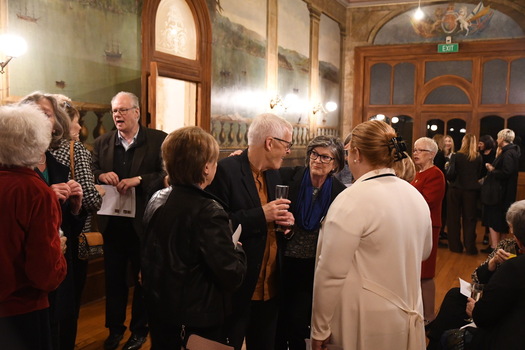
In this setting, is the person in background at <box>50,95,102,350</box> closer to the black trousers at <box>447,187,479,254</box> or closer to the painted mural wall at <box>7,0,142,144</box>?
the painted mural wall at <box>7,0,142,144</box>

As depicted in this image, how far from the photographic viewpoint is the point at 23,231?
1.98 metres

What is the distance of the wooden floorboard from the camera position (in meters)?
3.97

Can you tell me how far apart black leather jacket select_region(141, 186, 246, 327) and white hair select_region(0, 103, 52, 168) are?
1.90ft

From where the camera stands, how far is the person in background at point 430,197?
4293 mm

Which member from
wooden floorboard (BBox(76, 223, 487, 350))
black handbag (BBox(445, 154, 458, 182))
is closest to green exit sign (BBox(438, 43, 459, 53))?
wooden floorboard (BBox(76, 223, 487, 350))

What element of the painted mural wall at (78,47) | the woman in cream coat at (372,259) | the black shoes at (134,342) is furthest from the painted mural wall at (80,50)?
the woman in cream coat at (372,259)

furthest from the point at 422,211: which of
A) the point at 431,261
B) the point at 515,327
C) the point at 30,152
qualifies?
the point at 431,261

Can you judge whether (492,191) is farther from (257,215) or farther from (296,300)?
(257,215)

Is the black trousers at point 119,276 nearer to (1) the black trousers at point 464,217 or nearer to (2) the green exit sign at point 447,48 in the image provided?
(1) the black trousers at point 464,217

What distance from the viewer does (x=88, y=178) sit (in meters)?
3.14

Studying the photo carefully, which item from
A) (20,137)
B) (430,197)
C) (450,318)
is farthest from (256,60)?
(20,137)

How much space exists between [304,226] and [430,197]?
2.15 m

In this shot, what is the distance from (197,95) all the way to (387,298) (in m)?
5.48

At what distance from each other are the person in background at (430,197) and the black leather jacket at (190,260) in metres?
2.74
